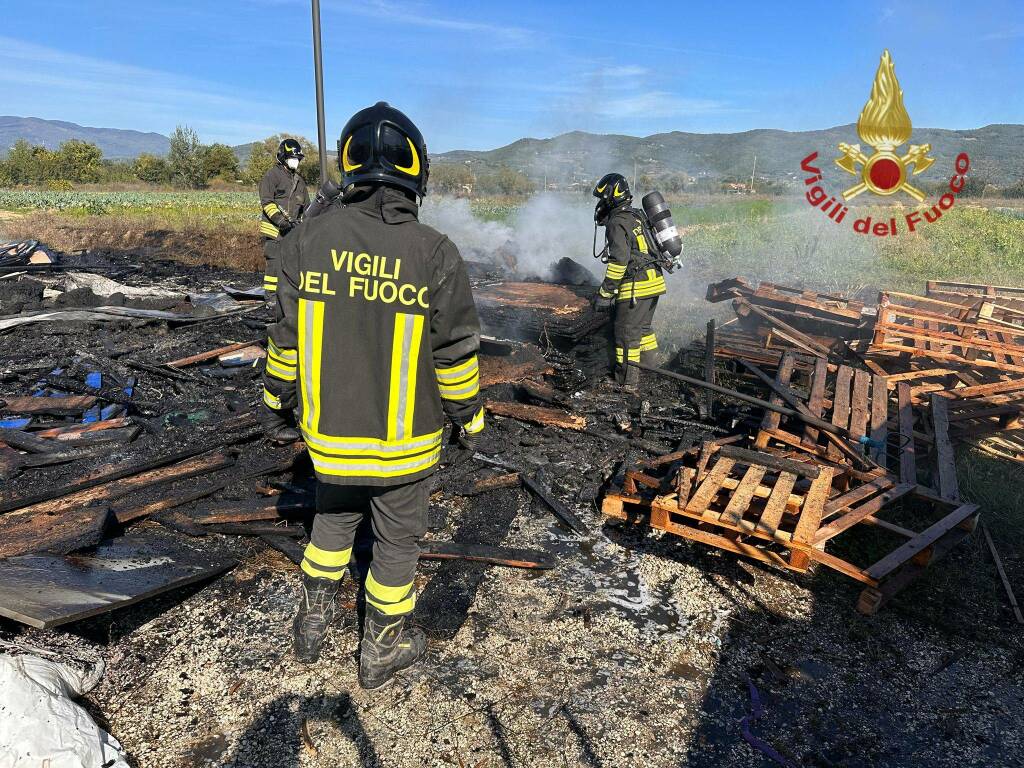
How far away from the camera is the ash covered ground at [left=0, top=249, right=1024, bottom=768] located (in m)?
2.29

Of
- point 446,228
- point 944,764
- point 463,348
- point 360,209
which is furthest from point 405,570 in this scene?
point 446,228

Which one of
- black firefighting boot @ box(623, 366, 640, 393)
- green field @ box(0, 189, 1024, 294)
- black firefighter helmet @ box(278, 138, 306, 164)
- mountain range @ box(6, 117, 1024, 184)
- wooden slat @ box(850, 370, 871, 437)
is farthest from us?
mountain range @ box(6, 117, 1024, 184)

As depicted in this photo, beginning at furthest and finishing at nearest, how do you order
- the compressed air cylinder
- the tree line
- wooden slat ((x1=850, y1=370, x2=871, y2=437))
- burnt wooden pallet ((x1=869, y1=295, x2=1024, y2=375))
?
the tree line
the compressed air cylinder
burnt wooden pallet ((x1=869, y1=295, x2=1024, y2=375))
wooden slat ((x1=850, y1=370, x2=871, y2=437))

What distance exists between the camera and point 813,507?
3398 millimetres

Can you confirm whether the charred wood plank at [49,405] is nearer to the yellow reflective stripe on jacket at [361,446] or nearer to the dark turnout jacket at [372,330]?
the dark turnout jacket at [372,330]

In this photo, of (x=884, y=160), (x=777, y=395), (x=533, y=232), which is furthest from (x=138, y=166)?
(x=777, y=395)

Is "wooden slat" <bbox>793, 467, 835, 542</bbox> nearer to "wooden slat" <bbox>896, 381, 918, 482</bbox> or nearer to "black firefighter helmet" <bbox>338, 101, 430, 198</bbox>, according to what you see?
"wooden slat" <bbox>896, 381, 918, 482</bbox>

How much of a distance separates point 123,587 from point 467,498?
6.87 feet

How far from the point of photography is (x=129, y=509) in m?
3.58

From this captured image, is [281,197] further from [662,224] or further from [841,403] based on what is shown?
[841,403]

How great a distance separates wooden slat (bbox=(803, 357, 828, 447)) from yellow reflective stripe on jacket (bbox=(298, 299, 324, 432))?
374 centimetres

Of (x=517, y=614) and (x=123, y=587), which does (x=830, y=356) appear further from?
(x=123, y=587)

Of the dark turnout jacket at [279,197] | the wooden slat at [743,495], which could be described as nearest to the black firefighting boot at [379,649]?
the wooden slat at [743,495]

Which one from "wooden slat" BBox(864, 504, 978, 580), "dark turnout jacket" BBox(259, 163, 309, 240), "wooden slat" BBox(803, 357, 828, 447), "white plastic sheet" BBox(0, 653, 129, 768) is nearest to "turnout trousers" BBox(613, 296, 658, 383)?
"wooden slat" BBox(803, 357, 828, 447)
